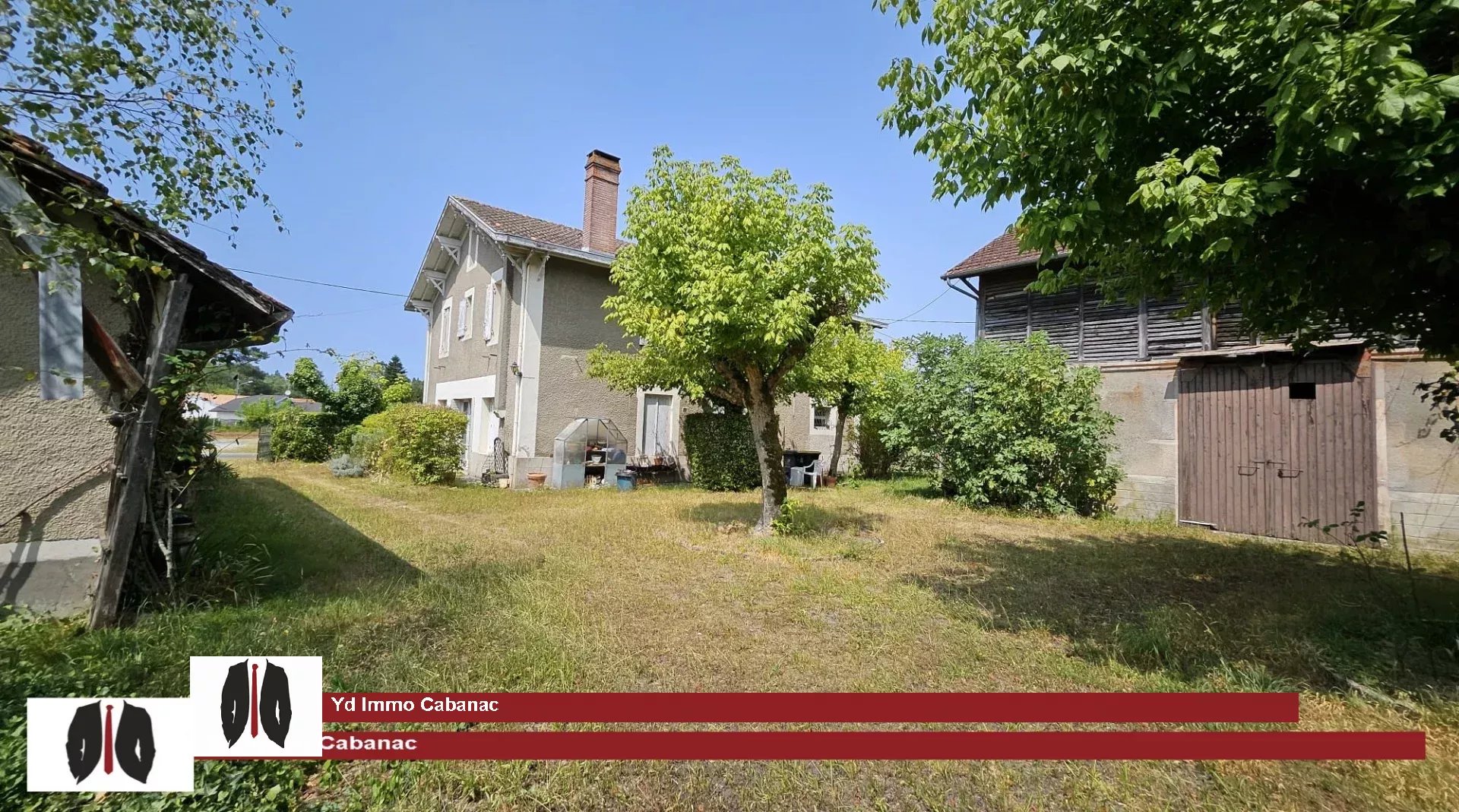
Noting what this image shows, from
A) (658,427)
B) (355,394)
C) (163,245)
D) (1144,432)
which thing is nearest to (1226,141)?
(163,245)

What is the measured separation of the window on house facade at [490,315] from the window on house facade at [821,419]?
915 centimetres

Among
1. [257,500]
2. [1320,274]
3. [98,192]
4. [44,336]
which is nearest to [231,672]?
[44,336]

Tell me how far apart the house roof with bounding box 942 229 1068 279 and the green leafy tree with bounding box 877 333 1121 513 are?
6.82ft

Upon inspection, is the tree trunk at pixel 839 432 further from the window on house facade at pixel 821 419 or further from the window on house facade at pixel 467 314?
the window on house facade at pixel 467 314

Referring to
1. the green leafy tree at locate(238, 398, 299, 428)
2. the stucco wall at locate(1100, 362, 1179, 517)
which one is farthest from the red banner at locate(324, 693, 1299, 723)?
the green leafy tree at locate(238, 398, 299, 428)

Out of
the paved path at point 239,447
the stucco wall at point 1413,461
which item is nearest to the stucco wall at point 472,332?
the paved path at point 239,447

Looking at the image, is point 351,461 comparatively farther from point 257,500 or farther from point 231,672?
point 231,672

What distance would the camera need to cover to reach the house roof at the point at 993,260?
12.1 meters

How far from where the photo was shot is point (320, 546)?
6766mm

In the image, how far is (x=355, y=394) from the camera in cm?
1928

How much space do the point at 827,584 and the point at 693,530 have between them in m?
2.95

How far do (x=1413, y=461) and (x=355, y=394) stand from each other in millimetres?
24217

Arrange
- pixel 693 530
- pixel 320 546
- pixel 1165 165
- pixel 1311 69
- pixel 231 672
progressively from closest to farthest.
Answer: pixel 1311 69 → pixel 231 672 → pixel 1165 165 → pixel 320 546 → pixel 693 530

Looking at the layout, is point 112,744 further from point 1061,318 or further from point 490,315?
point 1061,318
